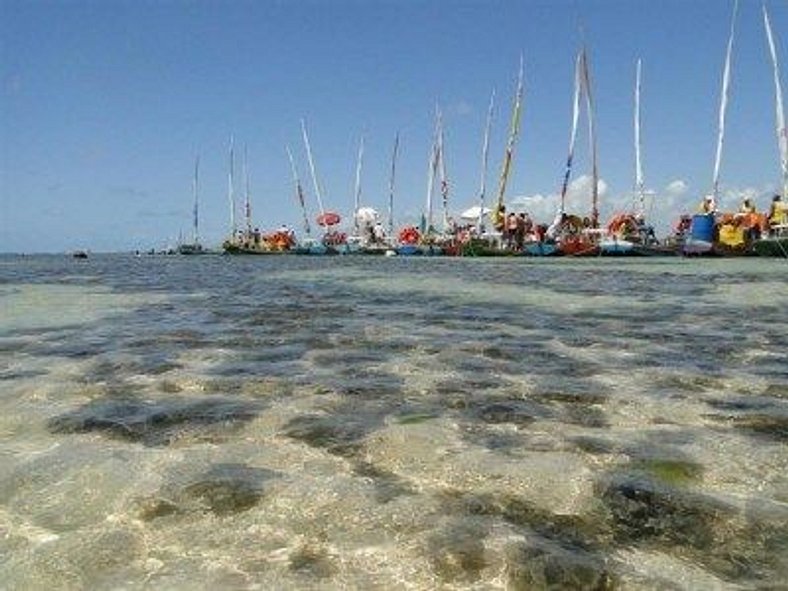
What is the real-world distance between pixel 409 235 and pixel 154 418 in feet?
269

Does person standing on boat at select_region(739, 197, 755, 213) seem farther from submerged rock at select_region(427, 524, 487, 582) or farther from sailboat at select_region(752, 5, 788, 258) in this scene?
submerged rock at select_region(427, 524, 487, 582)

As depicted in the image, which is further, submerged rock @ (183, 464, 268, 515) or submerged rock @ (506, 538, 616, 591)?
submerged rock @ (183, 464, 268, 515)

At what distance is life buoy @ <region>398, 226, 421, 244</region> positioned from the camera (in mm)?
87438

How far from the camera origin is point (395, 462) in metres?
5.81

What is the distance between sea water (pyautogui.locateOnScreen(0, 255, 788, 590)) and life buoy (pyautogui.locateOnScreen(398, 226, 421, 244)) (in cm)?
7465

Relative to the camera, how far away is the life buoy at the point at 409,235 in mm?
87438

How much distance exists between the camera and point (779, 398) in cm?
804

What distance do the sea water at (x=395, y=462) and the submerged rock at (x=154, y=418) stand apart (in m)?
0.04

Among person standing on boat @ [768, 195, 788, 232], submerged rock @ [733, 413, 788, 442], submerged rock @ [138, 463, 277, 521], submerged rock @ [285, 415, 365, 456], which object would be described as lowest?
submerged rock @ [733, 413, 788, 442]

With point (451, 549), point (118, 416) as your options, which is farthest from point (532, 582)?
point (118, 416)

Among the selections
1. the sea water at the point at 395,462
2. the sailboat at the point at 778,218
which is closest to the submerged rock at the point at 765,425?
the sea water at the point at 395,462

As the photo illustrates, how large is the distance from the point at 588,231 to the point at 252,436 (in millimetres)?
57491

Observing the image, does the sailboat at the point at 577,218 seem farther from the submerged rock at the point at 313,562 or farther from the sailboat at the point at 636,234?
the submerged rock at the point at 313,562

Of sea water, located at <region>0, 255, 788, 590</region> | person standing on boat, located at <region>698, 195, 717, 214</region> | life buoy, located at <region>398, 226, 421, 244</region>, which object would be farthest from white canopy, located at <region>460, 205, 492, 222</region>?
sea water, located at <region>0, 255, 788, 590</region>
